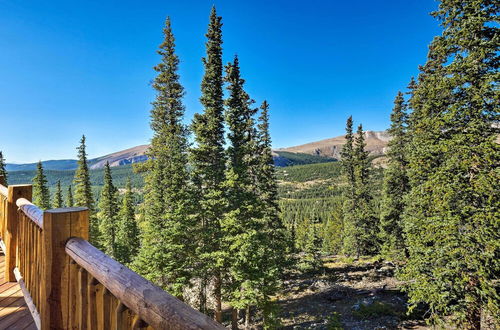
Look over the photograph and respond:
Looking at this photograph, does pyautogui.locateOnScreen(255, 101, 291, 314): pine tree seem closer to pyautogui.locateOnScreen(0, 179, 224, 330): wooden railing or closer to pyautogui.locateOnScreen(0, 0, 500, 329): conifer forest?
pyautogui.locateOnScreen(0, 0, 500, 329): conifer forest

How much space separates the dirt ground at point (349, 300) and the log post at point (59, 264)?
13013mm

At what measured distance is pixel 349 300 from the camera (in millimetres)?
19938

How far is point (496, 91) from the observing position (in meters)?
8.28

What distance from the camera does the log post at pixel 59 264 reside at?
7.10 ft

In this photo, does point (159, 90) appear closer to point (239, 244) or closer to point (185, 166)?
point (185, 166)

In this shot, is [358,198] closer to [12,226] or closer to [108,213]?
[12,226]

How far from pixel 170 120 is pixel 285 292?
19.3 metres

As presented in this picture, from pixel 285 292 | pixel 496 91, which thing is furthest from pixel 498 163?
pixel 285 292

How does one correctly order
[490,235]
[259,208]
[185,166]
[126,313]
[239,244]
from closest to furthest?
[126,313]
[490,235]
[239,244]
[259,208]
[185,166]

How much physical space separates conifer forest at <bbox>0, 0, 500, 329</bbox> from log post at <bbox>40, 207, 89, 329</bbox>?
10.9 meters

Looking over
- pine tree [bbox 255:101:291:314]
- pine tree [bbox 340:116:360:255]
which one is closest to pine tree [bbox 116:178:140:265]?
pine tree [bbox 255:101:291:314]

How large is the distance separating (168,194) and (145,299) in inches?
590

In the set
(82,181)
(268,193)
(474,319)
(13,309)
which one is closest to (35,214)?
(13,309)

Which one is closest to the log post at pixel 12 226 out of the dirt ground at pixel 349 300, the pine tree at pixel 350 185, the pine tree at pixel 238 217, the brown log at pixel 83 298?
the brown log at pixel 83 298
